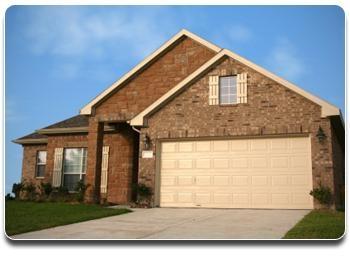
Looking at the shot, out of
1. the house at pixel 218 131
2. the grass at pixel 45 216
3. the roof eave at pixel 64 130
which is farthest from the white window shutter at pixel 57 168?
the grass at pixel 45 216

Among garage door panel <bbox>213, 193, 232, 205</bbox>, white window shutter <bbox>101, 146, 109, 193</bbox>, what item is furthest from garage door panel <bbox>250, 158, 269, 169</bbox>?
white window shutter <bbox>101, 146, 109, 193</bbox>

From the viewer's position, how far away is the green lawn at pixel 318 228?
7.41 m

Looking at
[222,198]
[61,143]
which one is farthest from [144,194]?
[61,143]

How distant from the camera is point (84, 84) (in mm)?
9586

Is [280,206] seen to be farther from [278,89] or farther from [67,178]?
[67,178]

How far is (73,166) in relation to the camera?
16.9 metres

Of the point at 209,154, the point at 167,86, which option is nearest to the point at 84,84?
the point at 209,154

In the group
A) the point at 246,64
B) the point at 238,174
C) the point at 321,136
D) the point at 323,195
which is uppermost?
the point at 246,64

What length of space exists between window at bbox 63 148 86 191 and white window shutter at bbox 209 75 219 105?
621 cm

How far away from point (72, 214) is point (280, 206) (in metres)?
5.30

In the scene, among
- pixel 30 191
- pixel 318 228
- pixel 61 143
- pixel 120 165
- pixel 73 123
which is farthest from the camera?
pixel 73 123

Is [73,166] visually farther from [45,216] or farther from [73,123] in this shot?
[45,216]

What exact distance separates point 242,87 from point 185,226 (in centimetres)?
518

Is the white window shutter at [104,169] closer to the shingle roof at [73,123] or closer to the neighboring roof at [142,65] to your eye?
the shingle roof at [73,123]
